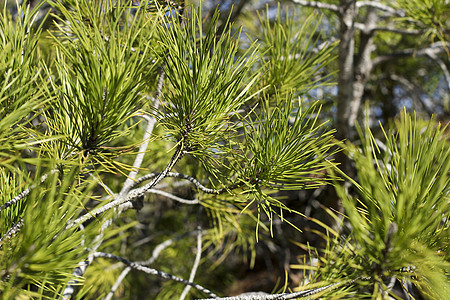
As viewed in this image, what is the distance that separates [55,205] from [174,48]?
7.7 inches

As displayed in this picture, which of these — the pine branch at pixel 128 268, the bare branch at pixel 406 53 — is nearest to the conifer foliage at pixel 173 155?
the pine branch at pixel 128 268

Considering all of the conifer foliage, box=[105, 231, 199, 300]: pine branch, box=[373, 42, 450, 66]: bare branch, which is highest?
box=[373, 42, 450, 66]: bare branch

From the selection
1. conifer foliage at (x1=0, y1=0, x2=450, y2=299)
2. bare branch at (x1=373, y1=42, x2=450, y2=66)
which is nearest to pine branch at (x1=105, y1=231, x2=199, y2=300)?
conifer foliage at (x1=0, y1=0, x2=450, y2=299)

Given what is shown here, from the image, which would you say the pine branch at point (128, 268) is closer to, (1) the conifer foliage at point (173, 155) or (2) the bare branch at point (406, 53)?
(1) the conifer foliage at point (173, 155)

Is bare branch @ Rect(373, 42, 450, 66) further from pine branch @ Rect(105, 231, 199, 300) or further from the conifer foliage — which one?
pine branch @ Rect(105, 231, 199, 300)

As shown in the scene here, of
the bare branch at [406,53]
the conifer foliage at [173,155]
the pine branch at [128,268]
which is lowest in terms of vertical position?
the pine branch at [128,268]

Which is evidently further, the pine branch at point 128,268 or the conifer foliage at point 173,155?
the pine branch at point 128,268

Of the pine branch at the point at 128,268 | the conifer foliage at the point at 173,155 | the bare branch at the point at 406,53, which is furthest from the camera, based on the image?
the bare branch at the point at 406,53

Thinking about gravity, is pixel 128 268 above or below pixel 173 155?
below

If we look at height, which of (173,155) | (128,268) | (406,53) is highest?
(406,53)

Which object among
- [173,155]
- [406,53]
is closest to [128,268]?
[173,155]

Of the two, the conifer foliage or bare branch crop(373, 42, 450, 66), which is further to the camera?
bare branch crop(373, 42, 450, 66)

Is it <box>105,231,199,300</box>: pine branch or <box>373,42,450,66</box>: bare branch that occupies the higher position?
<box>373,42,450,66</box>: bare branch

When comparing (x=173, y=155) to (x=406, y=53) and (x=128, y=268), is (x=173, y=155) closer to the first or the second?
(x=128, y=268)
